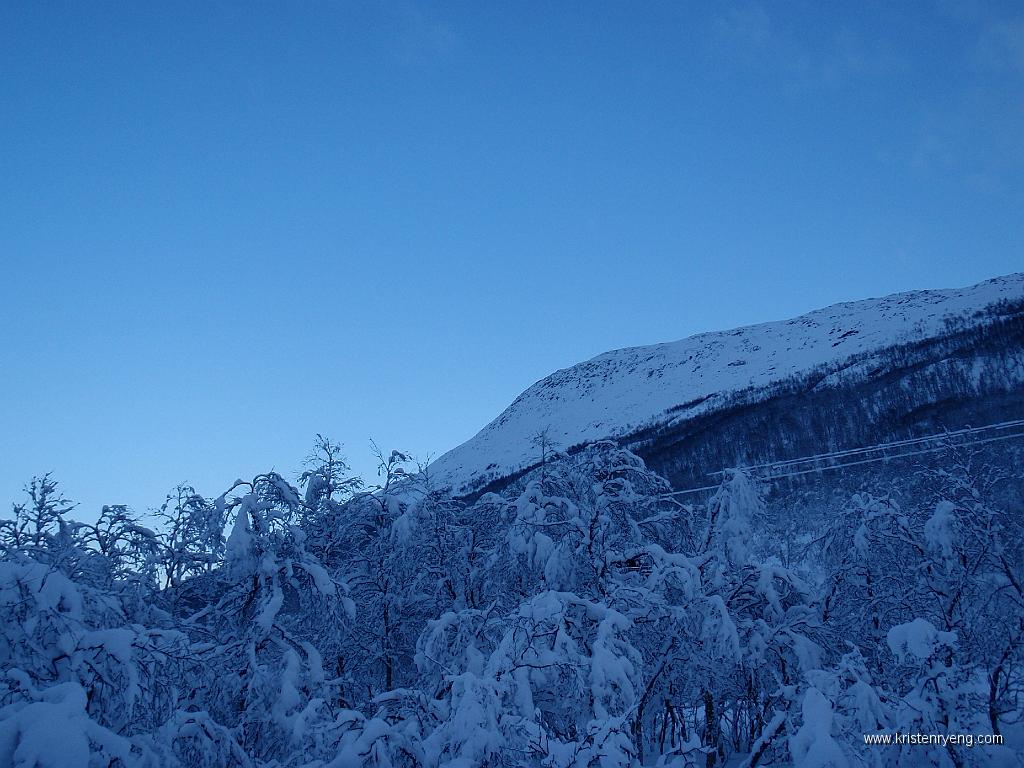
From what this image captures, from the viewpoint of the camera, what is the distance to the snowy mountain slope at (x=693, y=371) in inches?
1656

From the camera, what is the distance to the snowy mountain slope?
42062mm

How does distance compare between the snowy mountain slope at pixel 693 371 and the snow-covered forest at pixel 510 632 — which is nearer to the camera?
the snow-covered forest at pixel 510 632

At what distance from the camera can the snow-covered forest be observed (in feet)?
15.4

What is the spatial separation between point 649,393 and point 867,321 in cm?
1738

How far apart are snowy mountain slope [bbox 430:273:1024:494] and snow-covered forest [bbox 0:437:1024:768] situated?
2973 cm

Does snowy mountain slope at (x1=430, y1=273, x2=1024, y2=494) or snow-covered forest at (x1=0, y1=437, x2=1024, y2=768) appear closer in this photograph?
snow-covered forest at (x1=0, y1=437, x2=1024, y2=768)

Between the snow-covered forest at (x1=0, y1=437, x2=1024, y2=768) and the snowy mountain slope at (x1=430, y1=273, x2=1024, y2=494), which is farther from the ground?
the snowy mountain slope at (x1=430, y1=273, x2=1024, y2=494)

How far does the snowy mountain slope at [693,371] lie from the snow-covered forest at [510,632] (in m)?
29.7

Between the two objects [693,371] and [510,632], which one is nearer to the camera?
[510,632]

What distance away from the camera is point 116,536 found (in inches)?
372

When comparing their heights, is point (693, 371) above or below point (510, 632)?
above

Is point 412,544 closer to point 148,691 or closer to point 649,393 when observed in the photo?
point 148,691

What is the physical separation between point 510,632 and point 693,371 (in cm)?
5104

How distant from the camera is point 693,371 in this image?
54.7m
